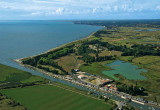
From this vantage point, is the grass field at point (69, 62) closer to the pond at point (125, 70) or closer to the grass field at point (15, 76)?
the pond at point (125, 70)

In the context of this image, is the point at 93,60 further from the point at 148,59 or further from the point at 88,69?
the point at 148,59

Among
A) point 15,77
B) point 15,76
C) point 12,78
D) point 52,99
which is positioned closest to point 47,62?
point 15,76

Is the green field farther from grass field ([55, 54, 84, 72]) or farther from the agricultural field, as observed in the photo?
grass field ([55, 54, 84, 72])

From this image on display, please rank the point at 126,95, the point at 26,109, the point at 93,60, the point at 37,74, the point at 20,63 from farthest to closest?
1. the point at 93,60
2. the point at 20,63
3. the point at 37,74
4. the point at 126,95
5. the point at 26,109

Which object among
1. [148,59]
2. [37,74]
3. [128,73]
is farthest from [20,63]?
[148,59]

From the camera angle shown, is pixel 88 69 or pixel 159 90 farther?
pixel 88 69

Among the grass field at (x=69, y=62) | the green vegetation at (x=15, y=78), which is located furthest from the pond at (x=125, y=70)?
the green vegetation at (x=15, y=78)
